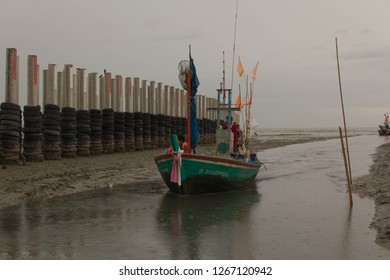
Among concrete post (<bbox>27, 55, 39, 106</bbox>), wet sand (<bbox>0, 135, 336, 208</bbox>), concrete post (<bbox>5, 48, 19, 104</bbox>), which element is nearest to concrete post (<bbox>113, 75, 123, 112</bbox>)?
wet sand (<bbox>0, 135, 336, 208</bbox>)

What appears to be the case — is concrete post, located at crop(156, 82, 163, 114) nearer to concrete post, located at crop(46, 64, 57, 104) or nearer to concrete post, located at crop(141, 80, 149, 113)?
concrete post, located at crop(141, 80, 149, 113)

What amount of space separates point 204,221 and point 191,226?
1.89 feet

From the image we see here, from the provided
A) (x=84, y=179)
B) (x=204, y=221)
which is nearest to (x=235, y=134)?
(x=84, y=179)

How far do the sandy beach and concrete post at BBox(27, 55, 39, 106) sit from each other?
7.72 feet

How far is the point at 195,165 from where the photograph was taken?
12.7 m

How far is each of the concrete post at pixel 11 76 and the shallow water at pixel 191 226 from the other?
5.02m

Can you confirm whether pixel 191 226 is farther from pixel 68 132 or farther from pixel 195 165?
pixel 68 132

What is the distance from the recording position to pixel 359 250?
24.5 ft

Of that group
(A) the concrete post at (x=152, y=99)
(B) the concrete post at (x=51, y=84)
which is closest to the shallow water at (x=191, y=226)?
(B) the concrete post at (x=51, y=84)

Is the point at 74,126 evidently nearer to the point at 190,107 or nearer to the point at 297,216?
the point at 190,107

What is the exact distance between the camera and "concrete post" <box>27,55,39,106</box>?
16781 millimetres

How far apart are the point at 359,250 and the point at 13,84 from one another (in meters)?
12.5

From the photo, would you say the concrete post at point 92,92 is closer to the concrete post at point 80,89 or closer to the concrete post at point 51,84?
the concrete post at point 80,89

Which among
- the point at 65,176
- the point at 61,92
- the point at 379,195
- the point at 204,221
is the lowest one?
the point at 204,221
